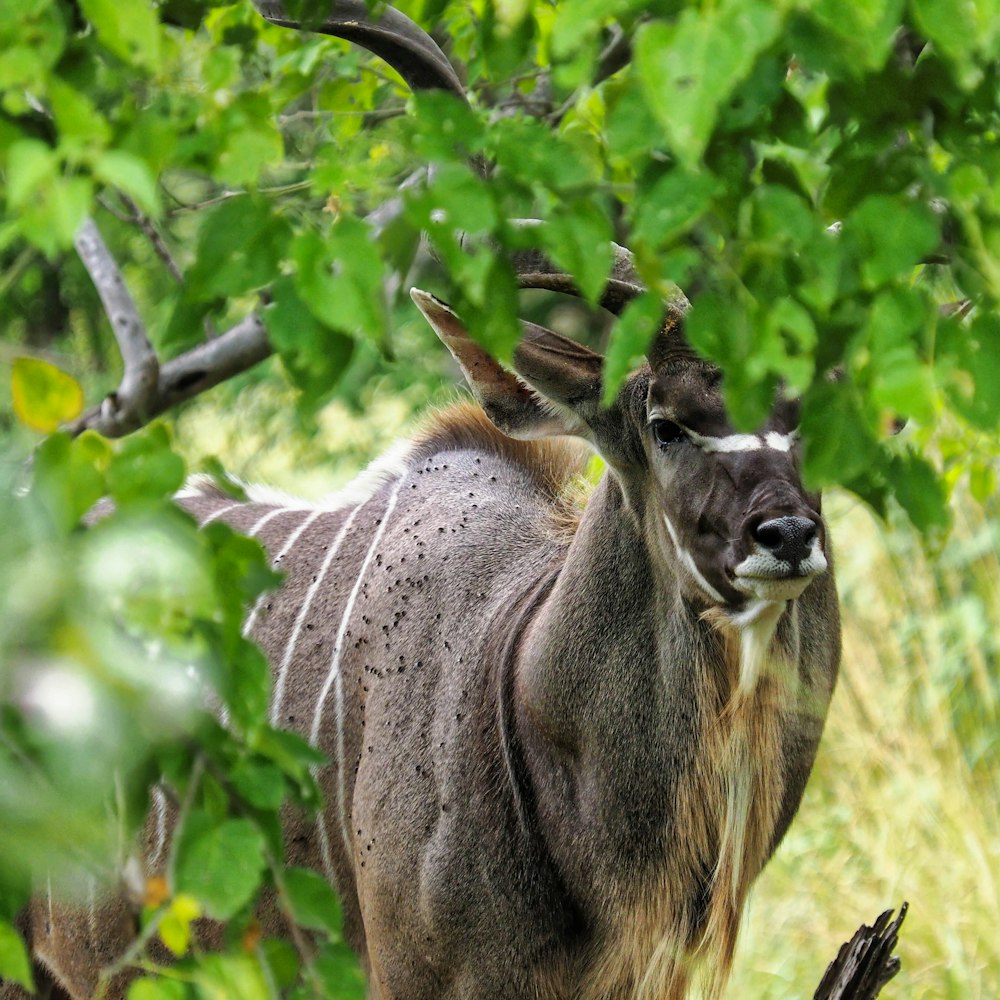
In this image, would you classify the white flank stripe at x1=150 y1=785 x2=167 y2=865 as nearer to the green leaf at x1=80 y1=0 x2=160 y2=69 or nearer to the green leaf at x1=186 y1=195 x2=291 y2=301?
the green leaf at x1=186 y1=195 x2=291 y2=301

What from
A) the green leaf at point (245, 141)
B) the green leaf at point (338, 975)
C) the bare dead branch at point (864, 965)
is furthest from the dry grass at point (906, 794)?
the green leaf at point (245, 141)

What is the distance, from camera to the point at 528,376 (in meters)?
2.92

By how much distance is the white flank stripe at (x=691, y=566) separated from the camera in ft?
8.68

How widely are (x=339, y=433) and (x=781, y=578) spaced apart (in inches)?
287

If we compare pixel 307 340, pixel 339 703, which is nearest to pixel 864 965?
pixel 339 703

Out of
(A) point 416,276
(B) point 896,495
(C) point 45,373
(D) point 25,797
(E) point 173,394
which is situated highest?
(C) point 45,373

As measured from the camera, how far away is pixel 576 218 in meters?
1.37

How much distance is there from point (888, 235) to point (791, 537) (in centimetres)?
112

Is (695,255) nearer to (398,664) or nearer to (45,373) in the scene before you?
(45,373)

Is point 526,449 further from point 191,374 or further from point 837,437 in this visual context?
point 837,437

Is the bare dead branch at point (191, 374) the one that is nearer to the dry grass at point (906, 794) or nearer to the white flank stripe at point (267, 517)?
the white flank stripe at point (267, 517)

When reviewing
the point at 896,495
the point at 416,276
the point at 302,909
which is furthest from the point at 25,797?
the point at 416,276

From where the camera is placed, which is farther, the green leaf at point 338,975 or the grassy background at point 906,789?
the grassy background at point 906,789

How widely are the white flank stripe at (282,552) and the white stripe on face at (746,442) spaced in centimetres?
149
